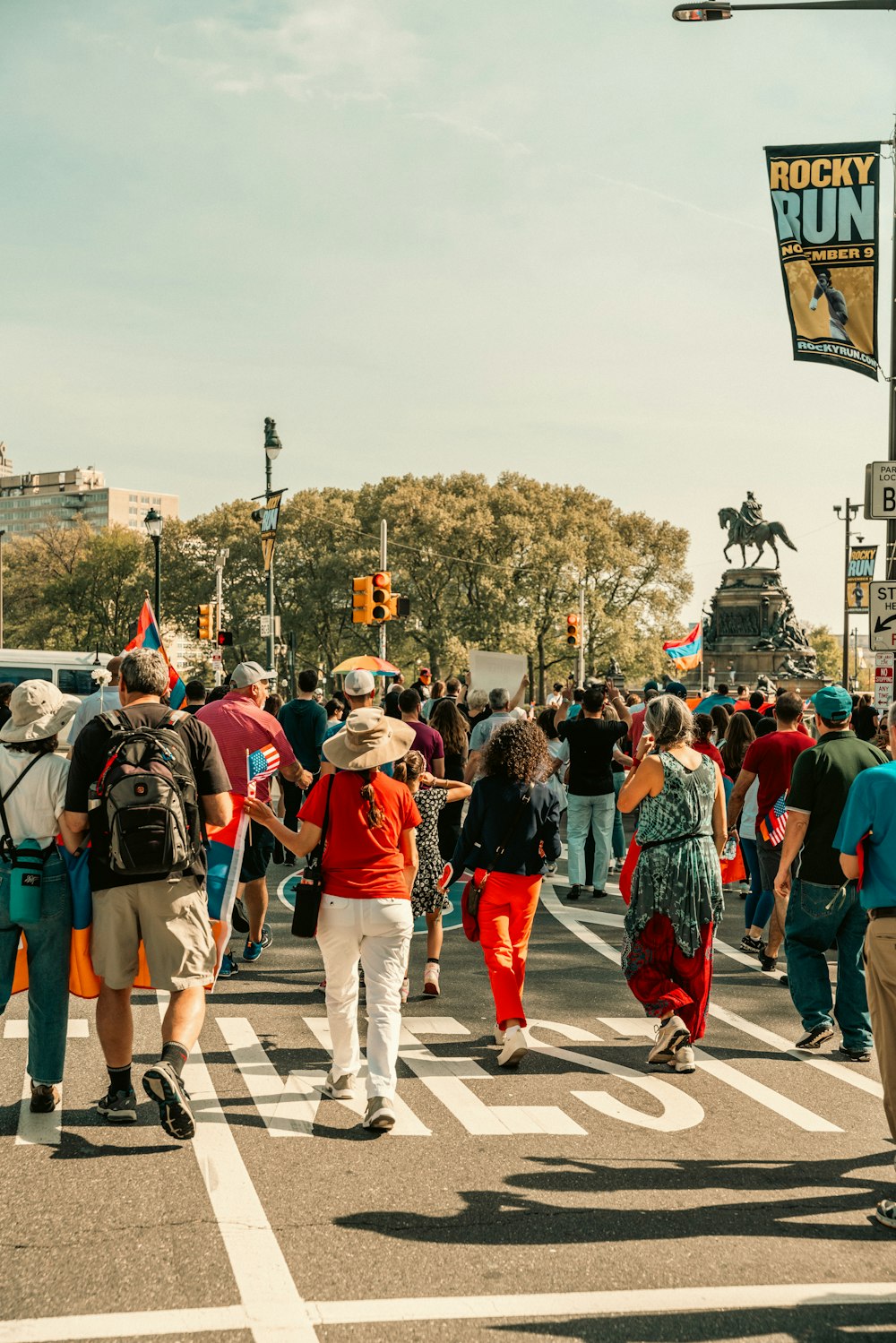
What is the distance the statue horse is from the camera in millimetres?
57312

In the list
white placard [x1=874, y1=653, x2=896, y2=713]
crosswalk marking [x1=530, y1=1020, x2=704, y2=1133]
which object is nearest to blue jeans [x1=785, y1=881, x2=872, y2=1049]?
crosswalk marking [x1=530, y1=1020, x2=704, y2=1133]

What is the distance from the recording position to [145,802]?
5.40 meters

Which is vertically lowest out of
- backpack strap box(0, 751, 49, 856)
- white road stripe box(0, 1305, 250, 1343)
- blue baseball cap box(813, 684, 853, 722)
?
white road stripe box(0, 1305, 250, 1343)

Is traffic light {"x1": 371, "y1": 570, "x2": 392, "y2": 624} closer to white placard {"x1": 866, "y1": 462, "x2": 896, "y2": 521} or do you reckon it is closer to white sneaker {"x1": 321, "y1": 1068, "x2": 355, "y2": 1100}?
white placard {"x1": 866, "y1": 462, "x2": 896, "y2": 521}

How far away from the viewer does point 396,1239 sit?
4492 mm

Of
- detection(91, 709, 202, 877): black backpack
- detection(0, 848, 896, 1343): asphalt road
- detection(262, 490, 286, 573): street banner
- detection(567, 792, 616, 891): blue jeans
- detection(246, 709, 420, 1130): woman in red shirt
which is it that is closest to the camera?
detection(0, 848, 896, 1343): asphalt road

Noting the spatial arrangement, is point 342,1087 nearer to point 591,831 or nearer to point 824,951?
point 824,951

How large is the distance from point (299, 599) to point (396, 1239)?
58.6m

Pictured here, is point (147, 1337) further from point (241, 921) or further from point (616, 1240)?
point (241, 921)

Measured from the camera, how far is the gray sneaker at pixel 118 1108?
227 inches

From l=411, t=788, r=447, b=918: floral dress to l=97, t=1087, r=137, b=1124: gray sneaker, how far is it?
2974 millimetres

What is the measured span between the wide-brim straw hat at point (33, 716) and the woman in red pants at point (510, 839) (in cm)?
230

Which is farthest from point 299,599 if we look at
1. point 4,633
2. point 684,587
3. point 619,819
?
point 619,819

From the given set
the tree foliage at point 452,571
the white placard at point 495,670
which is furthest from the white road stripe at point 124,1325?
the tree foliage at point 452,571
